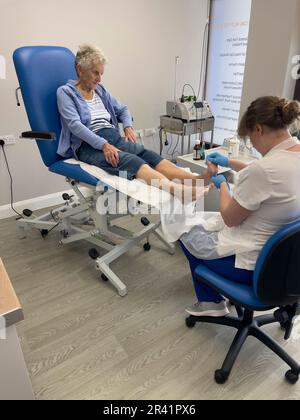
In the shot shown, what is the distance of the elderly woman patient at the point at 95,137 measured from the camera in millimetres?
1727

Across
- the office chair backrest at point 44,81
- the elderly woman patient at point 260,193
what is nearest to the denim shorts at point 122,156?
the office chair backrest at point 44,81

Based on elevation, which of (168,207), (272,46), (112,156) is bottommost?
(168,207)

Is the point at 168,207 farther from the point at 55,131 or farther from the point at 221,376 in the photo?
the point at 55,131

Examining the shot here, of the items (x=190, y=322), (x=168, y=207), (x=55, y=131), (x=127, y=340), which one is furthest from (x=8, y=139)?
(x=190, y=322)

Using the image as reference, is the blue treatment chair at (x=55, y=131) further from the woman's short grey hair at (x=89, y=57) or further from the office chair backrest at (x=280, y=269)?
the office chair backrest at (x=280, y=269)

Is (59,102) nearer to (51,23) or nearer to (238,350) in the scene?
(51,23)

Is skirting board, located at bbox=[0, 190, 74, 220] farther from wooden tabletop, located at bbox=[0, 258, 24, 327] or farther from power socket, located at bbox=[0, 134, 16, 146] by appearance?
wooden tabletop, located at bbox=[0, 258, 24, 327]

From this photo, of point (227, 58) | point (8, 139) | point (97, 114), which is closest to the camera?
point (97, 114)

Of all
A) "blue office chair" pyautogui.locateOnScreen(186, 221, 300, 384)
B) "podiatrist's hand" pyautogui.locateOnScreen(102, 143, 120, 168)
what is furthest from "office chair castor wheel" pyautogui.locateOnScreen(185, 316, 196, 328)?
Result: "podiatrist's hand" pyautogui.locateOnScreen(102, 143, 120, 168)

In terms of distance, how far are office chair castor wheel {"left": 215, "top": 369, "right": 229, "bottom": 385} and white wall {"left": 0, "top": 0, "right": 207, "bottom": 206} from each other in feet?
7.09

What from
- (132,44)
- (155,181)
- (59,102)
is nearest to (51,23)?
(132,44)

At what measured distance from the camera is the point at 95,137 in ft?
5.97

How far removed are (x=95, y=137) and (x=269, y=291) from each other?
4.14ft

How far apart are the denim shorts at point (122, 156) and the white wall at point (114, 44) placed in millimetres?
952
